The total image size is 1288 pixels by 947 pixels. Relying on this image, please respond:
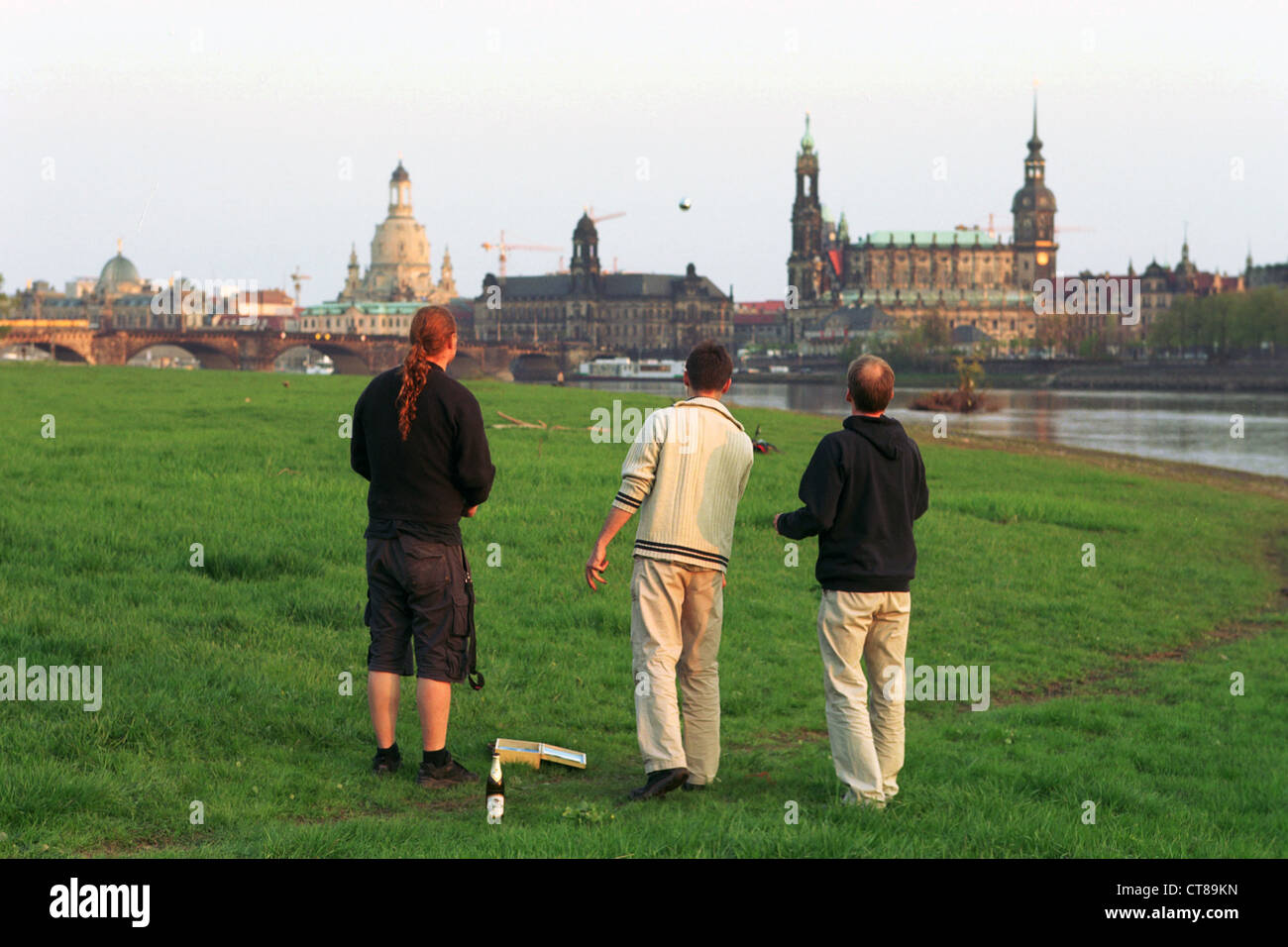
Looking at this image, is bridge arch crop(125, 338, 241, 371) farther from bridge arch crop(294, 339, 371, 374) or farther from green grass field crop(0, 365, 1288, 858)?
green grass field crop(0, 365, 1288, 858)

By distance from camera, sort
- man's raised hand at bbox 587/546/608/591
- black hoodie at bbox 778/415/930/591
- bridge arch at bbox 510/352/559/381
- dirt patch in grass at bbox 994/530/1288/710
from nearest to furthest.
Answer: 1. black hoodie at bbox 778/415/930/591
2. man's raised hand at bbox 587/546/608/591
3. dirt patch in grass at bbox 994/530/1288/710
4. bridge arch at bbox 510/352/559/381

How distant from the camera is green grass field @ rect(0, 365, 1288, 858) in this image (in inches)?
237

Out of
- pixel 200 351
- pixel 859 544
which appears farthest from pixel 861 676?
pixel 200 351

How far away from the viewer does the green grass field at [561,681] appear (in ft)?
19.7

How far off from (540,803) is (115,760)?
2137mm

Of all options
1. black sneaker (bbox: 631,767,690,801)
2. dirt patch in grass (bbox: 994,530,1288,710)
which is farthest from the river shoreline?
black sneaker (bbox: 631,767,690,801)

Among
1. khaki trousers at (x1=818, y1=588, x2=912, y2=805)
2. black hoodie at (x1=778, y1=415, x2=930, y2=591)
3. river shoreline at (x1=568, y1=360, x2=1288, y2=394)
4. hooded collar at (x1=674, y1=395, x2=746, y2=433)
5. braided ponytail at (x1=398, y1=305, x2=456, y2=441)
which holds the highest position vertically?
river shoreline at (x1=568, y1=360, x2=1288, y2=394)

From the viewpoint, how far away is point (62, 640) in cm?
847

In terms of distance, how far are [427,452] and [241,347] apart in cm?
12981

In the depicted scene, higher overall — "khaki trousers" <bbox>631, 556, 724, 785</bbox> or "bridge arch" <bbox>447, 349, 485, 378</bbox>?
"bridge arch" <bbox>447, 349, 485, 378</bbox>

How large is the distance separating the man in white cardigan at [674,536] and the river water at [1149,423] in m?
19.0

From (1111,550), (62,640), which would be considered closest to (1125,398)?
(1111,550)

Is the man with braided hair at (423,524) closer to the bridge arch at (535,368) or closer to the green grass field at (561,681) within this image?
the green grass field at (561,681)

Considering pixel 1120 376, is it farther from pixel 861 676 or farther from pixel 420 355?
pixel 420 355
